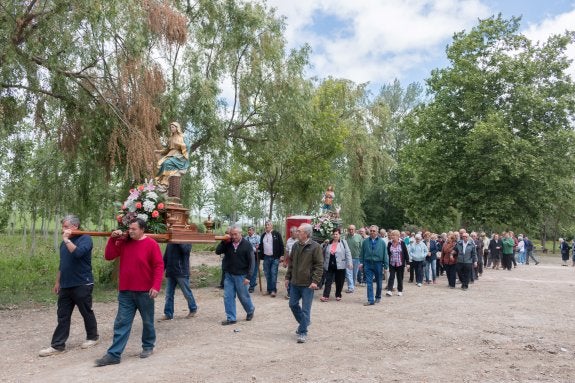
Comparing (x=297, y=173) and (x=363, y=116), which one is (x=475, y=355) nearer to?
(x=297, y=173)

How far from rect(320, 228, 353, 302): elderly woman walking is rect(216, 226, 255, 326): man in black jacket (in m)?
3.67

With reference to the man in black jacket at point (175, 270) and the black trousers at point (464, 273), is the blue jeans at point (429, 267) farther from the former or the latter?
the man in black jacket at point (175, 270)

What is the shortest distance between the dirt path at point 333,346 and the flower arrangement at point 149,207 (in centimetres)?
192

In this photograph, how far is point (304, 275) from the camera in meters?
8.55

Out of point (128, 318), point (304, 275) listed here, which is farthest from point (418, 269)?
point (128, 318)

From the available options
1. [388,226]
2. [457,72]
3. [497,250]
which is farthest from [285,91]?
[388,226]

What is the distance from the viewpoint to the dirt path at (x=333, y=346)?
6582 millimetres

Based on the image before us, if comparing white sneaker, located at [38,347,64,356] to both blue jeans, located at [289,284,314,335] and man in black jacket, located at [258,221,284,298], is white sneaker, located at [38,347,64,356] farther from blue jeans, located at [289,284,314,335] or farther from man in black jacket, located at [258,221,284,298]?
man in black jacket, located at [258,221,284,298]

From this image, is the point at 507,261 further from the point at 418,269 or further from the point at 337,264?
the point at 337,264

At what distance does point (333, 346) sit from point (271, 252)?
6415mm

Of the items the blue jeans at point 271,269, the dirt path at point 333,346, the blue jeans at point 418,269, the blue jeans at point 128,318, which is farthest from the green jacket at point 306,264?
the blue jeans at point 418,269

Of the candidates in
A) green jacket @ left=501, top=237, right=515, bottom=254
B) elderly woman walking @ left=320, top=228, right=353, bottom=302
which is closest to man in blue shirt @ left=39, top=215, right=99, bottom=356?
elderly woman walking @ left=320, top=228, right=353, bottom=302

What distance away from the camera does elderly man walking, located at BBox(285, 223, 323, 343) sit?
848 centimetres

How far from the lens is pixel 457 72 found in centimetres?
3347
